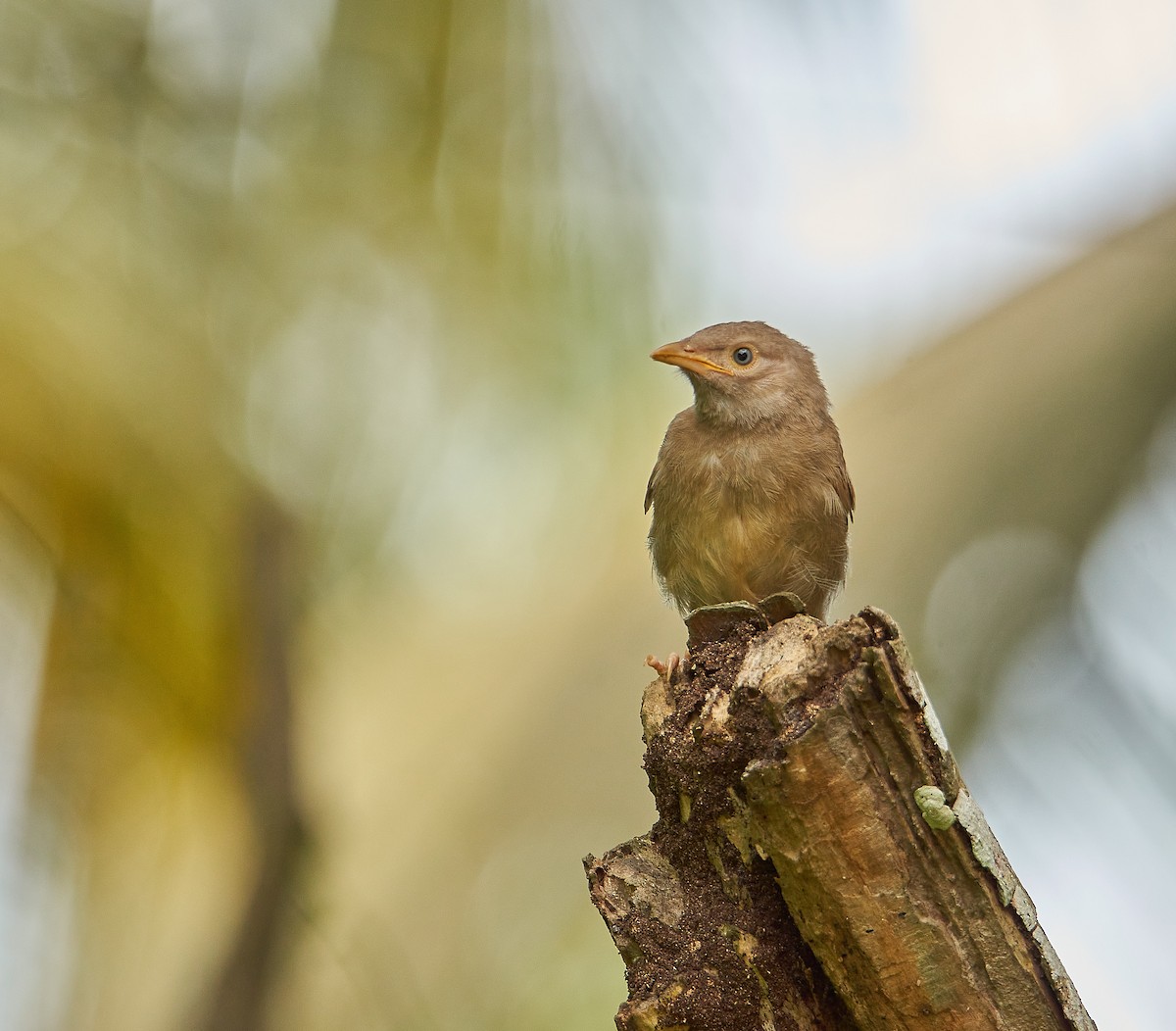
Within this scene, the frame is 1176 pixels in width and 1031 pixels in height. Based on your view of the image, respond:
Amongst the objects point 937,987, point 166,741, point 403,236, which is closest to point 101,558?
point 166,741

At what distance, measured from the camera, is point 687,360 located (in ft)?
14.8

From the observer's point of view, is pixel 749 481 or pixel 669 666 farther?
A: pixel 749 481

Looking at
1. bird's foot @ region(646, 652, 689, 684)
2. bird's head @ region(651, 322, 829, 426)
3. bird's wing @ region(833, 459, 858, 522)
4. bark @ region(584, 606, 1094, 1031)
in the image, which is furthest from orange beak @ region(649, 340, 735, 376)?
bark @ region(584, 606, 1094, 1031)

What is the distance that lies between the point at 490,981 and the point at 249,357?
10.7ft

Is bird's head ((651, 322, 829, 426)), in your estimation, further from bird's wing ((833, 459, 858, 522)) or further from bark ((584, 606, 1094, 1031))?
bark ((584, 606, 1094, 1031))

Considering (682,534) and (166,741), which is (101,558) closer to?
(166,741)

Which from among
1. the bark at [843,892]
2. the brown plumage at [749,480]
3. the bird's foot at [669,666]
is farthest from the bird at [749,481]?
the bark at [843,892]

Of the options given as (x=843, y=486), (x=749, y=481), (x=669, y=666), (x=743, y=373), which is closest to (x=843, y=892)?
(x=669, y=666)

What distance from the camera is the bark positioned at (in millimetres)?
2186

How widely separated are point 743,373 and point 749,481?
0.51 meters

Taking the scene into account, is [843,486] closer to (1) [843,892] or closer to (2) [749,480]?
(2) [749,480]

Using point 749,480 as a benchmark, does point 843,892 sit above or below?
below

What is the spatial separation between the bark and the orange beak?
85.9 inches

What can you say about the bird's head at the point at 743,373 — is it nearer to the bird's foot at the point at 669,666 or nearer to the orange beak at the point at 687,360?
the orange beak at the point at 687,360
